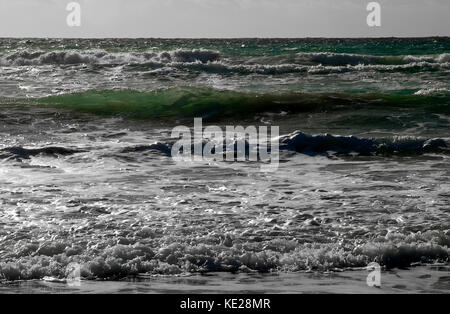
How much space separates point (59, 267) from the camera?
5258 millimetres

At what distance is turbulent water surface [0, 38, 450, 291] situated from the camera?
5547 mm

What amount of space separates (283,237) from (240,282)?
Result: 1.05 m

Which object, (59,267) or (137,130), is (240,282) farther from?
(137,130)

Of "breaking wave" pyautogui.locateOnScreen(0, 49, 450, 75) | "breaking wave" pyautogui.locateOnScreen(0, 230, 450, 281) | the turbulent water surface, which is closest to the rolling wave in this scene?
the turbulent water surface
